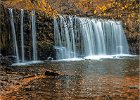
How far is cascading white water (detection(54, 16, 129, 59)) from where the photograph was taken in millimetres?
27594

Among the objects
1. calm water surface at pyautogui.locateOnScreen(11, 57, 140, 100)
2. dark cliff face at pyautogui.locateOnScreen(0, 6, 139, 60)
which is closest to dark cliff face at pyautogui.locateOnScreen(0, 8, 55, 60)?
dark cliff face at pyautogui.locateOnScreen(0, 6, 139, 60)

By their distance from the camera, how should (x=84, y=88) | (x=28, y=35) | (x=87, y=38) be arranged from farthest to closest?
(x=87, y=38)
(x=28, y=35)
(x=84, y=88)

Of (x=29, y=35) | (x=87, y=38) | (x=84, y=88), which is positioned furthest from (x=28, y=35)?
(x=84, y=88)

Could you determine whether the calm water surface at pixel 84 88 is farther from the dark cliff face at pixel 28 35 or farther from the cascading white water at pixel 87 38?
the cascading white water at pixel 87 38

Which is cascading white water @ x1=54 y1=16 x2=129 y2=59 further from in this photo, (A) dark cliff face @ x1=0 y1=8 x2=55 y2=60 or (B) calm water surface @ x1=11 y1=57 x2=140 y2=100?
(B) calm water surface @ x1=11 y1=57 x2=140 y2=100

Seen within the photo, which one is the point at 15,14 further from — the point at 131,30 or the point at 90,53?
the point at 131,30

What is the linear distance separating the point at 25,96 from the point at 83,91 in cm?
204

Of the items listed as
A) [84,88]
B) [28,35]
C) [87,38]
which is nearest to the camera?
[84,88]

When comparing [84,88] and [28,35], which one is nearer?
[84,88]

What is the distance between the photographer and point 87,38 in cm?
3002

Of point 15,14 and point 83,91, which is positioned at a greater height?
point 15,14

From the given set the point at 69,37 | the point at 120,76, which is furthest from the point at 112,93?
the point at 69,37

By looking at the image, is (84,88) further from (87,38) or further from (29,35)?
(87,38)

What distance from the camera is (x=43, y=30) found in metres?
26.9
